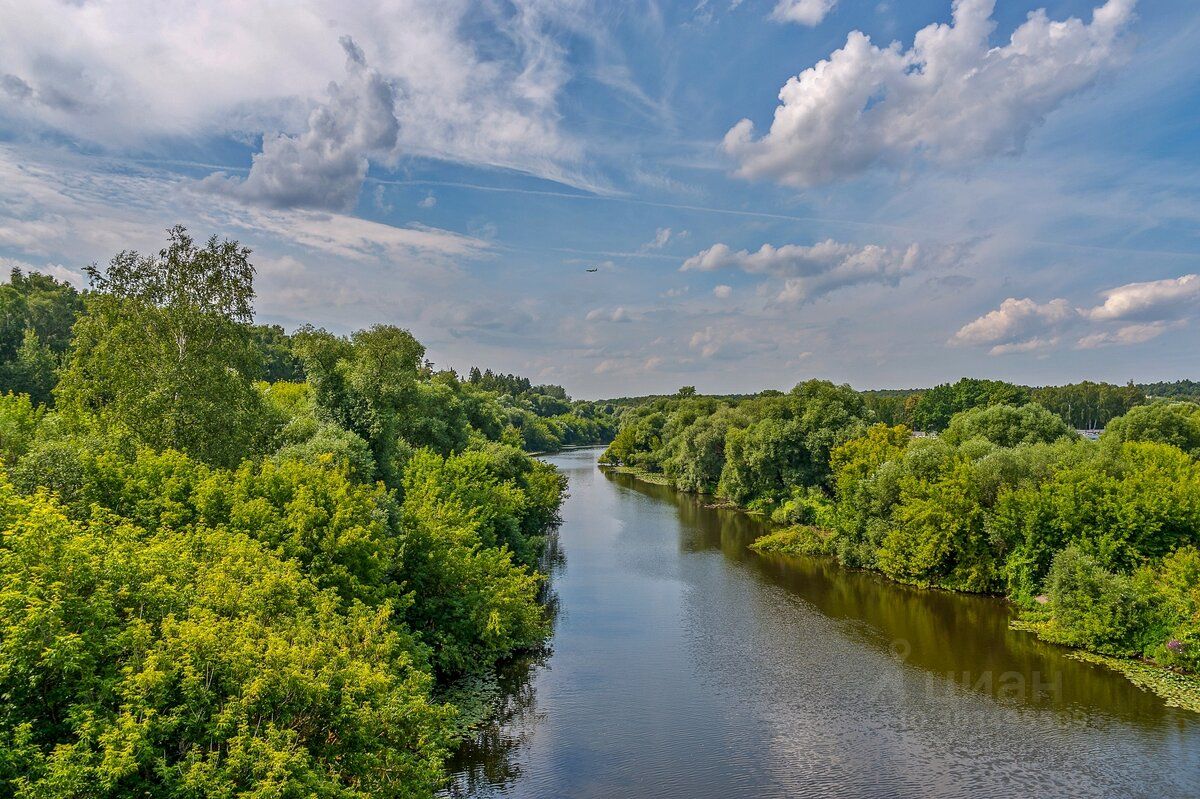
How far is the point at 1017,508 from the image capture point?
37969mm

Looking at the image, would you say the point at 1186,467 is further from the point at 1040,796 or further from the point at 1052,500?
the point at 1040,796

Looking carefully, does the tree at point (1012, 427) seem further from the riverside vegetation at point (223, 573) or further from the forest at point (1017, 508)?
the riverside vegetation at point (223, 573)

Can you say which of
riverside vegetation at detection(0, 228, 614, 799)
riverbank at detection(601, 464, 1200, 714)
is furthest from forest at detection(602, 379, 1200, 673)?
riverside vegetation at detection(0, 228, 614, 799)

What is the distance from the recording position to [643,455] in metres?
115

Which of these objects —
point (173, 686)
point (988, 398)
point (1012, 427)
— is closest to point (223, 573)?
point (173, 686)

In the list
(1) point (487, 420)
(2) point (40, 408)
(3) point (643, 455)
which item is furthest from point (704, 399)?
(2) point (40, 408)

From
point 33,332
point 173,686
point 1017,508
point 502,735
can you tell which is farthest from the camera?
point 33,332

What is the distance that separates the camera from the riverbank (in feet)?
85.9

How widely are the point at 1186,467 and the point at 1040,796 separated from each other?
25.1 m

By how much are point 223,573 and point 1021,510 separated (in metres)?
38.7

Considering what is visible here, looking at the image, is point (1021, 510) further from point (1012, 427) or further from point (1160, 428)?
point (1160, 428)

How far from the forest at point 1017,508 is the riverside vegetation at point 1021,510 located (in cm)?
9

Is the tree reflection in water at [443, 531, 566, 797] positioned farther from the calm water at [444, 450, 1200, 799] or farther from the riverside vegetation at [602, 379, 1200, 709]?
the riverside vegetation at [602, 379, 1200, 709]

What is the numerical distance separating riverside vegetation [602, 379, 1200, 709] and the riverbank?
125 mm
